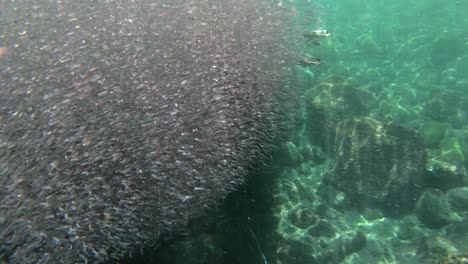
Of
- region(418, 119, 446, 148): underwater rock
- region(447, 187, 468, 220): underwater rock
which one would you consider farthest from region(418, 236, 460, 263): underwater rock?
region(418, 119, 446, 148): underwater rock

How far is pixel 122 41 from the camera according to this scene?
38.0 feet

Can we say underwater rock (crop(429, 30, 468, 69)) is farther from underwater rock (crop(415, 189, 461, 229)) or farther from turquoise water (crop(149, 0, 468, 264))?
underwater rock (crop(415, 189, 461, 229))

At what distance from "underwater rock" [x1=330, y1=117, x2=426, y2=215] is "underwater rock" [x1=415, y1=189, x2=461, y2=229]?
393mm

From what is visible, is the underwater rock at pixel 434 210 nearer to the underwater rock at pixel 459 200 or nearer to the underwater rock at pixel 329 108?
the underwater rock at pixel 459 200

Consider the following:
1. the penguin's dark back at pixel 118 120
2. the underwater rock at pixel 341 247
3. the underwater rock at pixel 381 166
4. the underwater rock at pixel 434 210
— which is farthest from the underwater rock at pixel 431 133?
the penguin's dark back at pixel 118 120

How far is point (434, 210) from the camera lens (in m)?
9.32

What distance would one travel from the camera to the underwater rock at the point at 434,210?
923 centimetres

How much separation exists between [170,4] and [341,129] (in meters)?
11.4

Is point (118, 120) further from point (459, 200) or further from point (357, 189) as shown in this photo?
point (459, 200)

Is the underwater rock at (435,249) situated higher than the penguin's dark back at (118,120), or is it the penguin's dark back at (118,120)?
the penguin's dark back at (118,120)

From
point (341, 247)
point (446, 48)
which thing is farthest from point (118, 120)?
point (446, 48)

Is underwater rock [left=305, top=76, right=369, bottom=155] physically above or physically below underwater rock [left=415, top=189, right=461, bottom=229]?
above

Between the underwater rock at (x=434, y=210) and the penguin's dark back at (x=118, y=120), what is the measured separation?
5.88m

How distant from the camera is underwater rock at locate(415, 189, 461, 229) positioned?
9.23 m
